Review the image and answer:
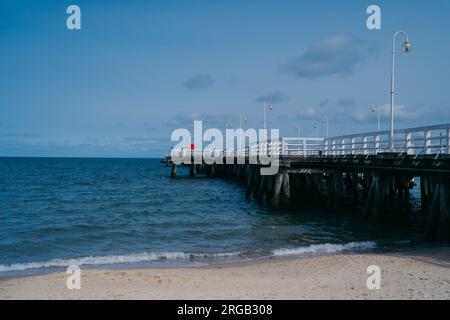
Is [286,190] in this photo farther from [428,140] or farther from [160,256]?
[160,256]

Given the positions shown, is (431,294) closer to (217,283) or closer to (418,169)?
(217,283)

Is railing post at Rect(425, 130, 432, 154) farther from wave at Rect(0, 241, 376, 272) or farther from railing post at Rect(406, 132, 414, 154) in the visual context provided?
wave at Rect(0, 241, 376, 272)

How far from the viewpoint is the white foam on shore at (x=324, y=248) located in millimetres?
13917

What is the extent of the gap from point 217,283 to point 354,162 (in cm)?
1057

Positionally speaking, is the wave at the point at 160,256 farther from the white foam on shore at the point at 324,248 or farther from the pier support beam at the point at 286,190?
the pier support beam at the point at 286,190

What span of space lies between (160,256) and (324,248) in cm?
488

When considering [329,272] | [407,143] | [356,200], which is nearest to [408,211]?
[356,200]

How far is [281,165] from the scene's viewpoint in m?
22.8

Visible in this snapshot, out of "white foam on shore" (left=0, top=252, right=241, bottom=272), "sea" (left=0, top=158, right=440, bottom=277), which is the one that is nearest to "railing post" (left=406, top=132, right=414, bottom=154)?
"sea" (left=0, top=158, right=440, bottom=277)

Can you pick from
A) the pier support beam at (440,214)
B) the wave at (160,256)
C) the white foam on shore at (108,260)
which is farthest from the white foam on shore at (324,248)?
the pier support beam at (440,214)

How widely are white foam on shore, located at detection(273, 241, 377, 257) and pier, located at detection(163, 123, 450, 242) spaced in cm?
184

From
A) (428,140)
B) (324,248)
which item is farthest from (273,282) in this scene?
(428,140)

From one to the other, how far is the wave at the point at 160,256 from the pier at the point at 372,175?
2.46m

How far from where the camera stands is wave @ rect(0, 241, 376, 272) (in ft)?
42.2
